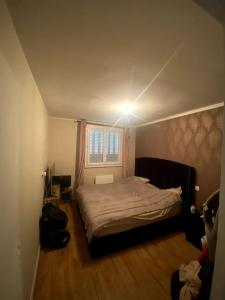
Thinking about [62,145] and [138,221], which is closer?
[138,221]

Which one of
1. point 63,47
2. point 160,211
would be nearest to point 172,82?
point 63,47

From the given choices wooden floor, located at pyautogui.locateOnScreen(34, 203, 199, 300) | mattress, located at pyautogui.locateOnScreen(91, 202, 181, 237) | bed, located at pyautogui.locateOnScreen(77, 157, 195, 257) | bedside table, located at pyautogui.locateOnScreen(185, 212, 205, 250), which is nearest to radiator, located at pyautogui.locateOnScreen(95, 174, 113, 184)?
bed, located at pyautogui.locateOnScreen(77, 157, 195, 257)

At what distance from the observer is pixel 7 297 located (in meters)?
0.73

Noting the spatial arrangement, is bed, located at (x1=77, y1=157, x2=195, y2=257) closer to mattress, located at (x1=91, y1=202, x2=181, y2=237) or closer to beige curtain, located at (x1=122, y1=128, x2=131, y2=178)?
mattress, located at (x1=91, y1=202, x2=181, y2=237)

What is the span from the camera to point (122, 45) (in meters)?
1.10

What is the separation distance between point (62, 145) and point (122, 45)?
Answer: 3374mm

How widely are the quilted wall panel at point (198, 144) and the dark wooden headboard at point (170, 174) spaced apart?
0.38ft

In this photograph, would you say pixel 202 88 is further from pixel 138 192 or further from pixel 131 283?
pixel 131 283

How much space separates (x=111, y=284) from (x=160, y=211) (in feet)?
4.18

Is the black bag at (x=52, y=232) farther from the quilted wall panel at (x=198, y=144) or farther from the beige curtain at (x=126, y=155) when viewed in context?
the beige curtain at (x=126, y=155)

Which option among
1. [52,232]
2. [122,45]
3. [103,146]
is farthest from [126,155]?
[122,45]

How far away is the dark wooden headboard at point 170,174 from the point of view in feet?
8.77

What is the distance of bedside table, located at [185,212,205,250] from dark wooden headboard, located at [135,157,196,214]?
33 cm

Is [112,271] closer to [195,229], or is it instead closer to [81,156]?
[195,229]
